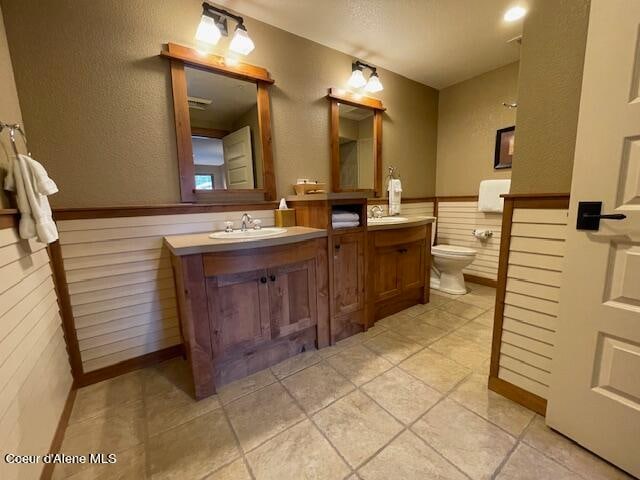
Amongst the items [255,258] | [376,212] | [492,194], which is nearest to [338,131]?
[376,212]

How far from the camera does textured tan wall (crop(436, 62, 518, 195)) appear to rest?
2779 millimetres

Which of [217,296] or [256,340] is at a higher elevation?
[217,296]

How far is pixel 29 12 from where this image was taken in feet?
4.37

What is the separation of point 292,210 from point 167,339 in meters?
1.30

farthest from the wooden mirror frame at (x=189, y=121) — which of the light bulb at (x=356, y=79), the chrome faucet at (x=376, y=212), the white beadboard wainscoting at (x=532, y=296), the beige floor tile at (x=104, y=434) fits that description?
the white beadboard wainscoting at (x=532, y=296)

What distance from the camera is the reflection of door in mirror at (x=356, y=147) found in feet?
8.33

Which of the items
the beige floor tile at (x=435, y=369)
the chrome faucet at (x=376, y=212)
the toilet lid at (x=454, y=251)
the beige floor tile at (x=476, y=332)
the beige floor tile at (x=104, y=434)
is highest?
the chrome faucet at (x=376, y=212)

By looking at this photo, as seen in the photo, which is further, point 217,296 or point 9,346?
point 217,296

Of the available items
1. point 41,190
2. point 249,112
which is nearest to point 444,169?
point 249,112

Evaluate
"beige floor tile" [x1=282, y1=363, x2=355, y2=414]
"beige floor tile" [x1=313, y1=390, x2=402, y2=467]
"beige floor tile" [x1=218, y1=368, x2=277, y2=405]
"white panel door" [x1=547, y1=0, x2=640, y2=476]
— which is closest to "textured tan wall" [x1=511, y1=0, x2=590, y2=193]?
"white panel door" [x1=547, y1=0, x2=640, y2=476]

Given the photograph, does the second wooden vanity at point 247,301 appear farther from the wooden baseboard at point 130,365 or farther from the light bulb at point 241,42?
the light bulb at point 241,42

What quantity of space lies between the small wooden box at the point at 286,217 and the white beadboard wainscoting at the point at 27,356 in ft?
4.37

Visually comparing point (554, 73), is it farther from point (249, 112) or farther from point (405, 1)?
point (249, 112)

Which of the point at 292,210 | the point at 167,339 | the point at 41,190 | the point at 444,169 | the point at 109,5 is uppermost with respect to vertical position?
the point at 109,5
